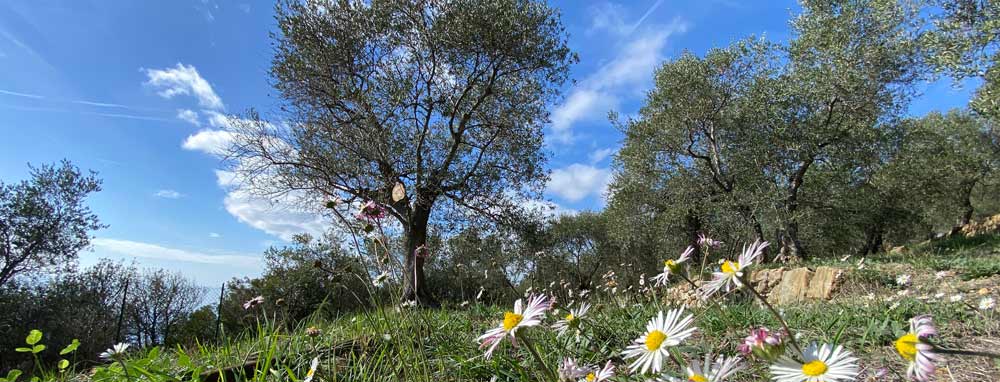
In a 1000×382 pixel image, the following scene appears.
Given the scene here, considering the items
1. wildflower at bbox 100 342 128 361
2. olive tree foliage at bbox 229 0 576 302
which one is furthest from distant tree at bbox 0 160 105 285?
wildflower at bbox 100 342 128 361

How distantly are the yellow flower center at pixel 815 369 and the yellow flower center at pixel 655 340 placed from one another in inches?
9.5

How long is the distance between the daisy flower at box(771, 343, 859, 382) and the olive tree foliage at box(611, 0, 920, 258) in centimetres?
1125

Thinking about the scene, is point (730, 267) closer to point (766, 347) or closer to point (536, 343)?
point (766, 347)

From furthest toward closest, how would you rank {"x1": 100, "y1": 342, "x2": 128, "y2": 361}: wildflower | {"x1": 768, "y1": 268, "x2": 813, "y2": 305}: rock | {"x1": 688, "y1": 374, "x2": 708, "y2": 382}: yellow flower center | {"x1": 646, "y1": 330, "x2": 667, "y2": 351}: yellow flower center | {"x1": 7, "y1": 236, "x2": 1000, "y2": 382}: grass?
{"x1": 768, "y1": 268, "x2": 813, "y2": 305}: rock < {"x1": 7, "y1": 236, "x2": 1000, "y2": 382}: grass < {"x1": 100, "y1": 342, "x2": 128, "y2": 361}: wildflower < {"x1": 646, "y1": 330, "x2": 667, "y2": 351}: yellow flower center < {"x1": 688, "y1": 374, "x2": 708, "y2": 382}: yellow flower center

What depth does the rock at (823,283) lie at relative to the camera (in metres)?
5.52

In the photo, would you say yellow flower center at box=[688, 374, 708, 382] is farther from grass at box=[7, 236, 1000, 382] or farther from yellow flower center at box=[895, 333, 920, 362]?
grass at box=[7, 236, 1000, 382]

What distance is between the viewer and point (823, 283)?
18.9 ft

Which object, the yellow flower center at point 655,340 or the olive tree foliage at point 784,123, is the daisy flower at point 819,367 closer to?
the yellow flower center at point 655,340

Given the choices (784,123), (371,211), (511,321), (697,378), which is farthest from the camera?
(784,123)

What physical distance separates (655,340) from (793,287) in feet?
22.5

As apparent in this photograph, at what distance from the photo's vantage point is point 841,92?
12281 mm

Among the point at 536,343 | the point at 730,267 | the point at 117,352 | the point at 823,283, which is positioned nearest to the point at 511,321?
the point at 730,267

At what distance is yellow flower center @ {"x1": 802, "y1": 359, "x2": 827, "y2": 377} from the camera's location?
733 mm

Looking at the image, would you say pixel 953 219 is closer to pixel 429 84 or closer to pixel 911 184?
pixel 911 184
